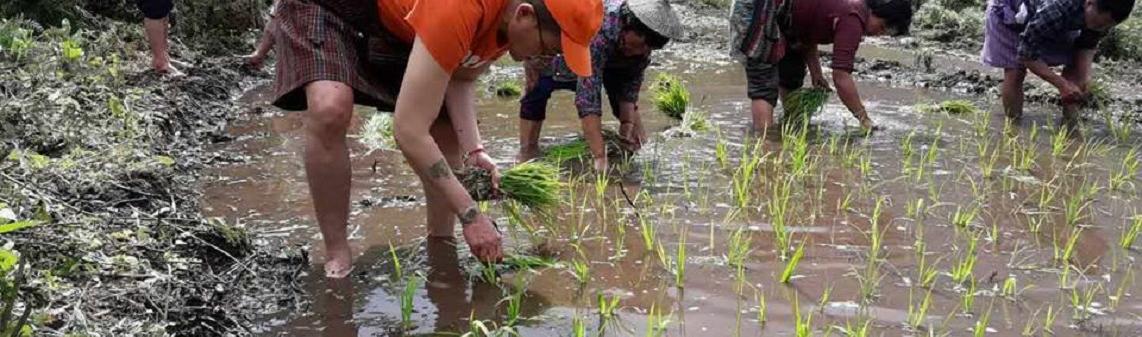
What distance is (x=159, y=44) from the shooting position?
222 inches

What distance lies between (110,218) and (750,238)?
189 cm

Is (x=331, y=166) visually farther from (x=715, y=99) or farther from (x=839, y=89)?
(x=715, y=99)

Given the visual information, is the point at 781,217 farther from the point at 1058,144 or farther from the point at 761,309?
the point at 1058,144

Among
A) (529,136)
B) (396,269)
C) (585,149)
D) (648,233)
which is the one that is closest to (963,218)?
(648,233)

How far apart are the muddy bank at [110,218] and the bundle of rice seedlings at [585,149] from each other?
4.81 feet

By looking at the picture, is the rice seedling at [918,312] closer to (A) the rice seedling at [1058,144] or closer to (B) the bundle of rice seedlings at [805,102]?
(A) the rice seedling at [1058,144]

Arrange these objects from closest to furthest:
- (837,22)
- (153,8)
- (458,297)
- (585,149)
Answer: (458,297), (585,149), (837,22), (153,8)

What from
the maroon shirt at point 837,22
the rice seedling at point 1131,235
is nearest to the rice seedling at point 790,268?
the rice seedling at point 1131,235

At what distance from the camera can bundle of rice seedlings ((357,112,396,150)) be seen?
470 cm

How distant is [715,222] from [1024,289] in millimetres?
1030

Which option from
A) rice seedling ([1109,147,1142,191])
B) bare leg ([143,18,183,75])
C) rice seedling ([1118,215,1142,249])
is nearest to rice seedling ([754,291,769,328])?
rice seedling ([1118,215,1142,249])

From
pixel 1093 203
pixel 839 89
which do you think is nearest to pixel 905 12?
pixel 839 89

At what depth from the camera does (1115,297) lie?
9.31ft

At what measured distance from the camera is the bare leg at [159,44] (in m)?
5.59
